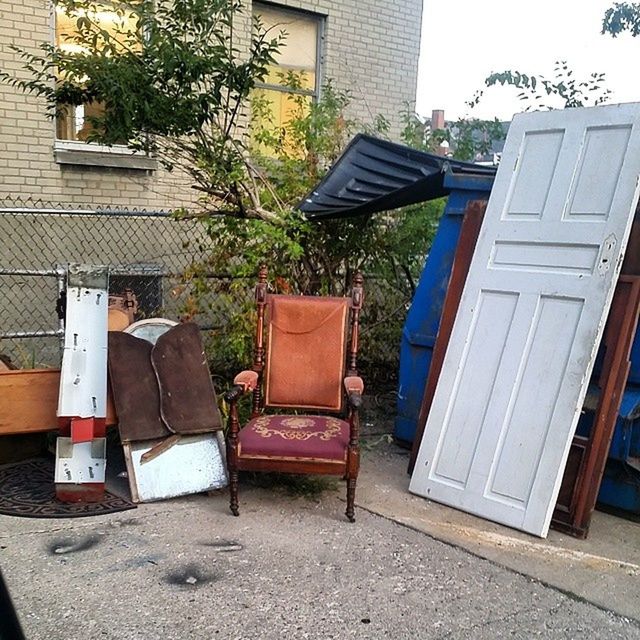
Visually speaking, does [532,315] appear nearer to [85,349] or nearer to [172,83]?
[85,349]

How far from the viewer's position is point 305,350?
14.7 feet

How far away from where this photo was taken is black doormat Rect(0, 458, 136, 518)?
12.6ft

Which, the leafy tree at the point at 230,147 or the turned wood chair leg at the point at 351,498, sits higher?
the leafy tree at the point at 230,147

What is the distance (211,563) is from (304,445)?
2.64ft

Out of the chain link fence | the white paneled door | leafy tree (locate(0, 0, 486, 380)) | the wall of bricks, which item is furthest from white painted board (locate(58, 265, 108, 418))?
the wall of bricks

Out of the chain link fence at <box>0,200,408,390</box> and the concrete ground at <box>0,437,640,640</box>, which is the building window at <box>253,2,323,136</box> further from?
the concrete ground at <box>0,437,640,640</box>

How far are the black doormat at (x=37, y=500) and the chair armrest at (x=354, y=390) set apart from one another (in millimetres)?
1376

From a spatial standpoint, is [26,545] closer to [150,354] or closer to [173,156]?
[150,354]

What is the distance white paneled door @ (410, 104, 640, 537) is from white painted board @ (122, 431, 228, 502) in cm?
122

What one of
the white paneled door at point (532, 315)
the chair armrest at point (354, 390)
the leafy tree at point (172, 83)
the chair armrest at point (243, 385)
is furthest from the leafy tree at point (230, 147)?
the white paneled door at point (532, 315)

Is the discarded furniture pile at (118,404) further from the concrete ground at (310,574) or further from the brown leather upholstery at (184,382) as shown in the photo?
the concrete ground at (310,574)

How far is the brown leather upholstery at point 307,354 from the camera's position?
4.45 m

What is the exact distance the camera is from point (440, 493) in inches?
163

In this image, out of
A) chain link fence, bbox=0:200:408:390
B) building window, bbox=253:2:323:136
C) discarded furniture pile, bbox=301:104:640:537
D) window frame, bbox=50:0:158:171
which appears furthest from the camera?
building window, bbox=253:2:323:136
